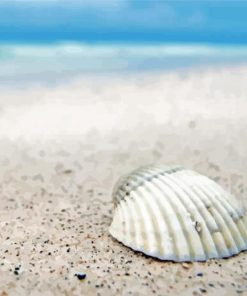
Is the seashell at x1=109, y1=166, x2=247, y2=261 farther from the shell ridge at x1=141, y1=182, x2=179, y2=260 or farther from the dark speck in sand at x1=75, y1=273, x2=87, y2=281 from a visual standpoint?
the dark speck in sand at x1=75, y1=273, x2=87, y2=281

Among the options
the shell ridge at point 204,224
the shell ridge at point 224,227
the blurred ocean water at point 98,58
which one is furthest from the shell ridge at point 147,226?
the blurred ocean water at point 98,58

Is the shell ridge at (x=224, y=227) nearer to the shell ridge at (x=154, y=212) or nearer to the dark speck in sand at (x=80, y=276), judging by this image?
the shell ridge at (x=154, y=212)

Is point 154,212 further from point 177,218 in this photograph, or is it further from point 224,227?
point 224,227

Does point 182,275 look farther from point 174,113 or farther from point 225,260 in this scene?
point 174,113

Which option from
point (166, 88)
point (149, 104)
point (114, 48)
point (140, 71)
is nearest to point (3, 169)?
point (149, 104)

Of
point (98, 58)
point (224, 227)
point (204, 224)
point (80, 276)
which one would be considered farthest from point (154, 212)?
point (98, 58)
